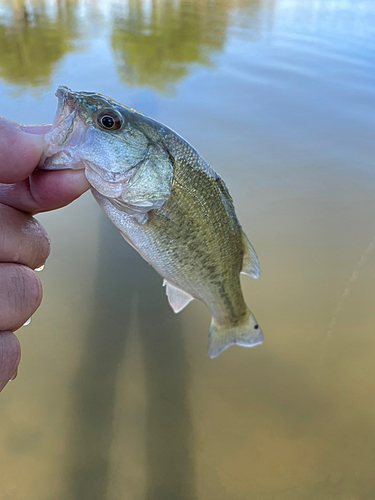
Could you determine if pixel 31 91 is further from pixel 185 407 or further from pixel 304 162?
pixel 185 407

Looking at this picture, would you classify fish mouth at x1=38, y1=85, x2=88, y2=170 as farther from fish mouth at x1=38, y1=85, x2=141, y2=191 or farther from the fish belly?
the fish belly

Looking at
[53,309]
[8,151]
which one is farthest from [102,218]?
[8,151]

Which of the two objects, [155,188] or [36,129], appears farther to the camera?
[155,188]

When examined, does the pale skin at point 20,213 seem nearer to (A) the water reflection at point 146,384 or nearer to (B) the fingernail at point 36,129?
(B) the fingernail at point 36,129

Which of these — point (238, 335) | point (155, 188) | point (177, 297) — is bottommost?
point (238, 335)

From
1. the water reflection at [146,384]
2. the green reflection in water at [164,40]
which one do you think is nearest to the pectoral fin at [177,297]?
the water reflection at [146,384]

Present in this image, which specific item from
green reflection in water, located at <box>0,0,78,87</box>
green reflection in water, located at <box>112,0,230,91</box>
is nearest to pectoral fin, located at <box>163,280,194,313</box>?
green reflection in water, located at <box>112,0,230,91</box>

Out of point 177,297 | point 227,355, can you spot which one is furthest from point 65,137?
point 227,355

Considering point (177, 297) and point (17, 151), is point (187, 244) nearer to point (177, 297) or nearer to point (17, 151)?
point (177, 297)
